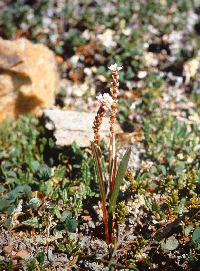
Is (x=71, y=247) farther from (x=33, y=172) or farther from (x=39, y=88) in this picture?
(x=39, y=88)

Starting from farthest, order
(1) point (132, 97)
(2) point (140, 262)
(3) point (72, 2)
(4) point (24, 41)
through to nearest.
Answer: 1. (3) point (72, 2)
2. (1) point (132, 97)
3. (4) point (24, 41)
4. (2) point (140, 262)

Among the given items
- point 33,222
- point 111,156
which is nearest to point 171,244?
point 111,156

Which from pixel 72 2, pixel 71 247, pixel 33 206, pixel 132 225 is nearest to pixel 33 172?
pixel 33 206

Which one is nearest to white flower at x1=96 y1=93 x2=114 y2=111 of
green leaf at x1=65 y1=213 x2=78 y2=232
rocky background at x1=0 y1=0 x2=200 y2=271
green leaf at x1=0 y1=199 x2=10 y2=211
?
rocky background at x1=0 y1=0 x2=200 y2=271

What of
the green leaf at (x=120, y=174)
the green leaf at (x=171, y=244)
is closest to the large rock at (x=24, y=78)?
the green leaf at (x=120, y=174)

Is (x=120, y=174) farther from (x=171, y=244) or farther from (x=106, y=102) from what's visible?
(x=171, y=244)

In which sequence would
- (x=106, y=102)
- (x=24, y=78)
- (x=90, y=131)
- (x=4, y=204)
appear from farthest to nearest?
(x=24, y=78), (x=90, y=131), (x=4, y=204), (x=106, y=102)

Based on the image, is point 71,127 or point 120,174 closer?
point 120,174
